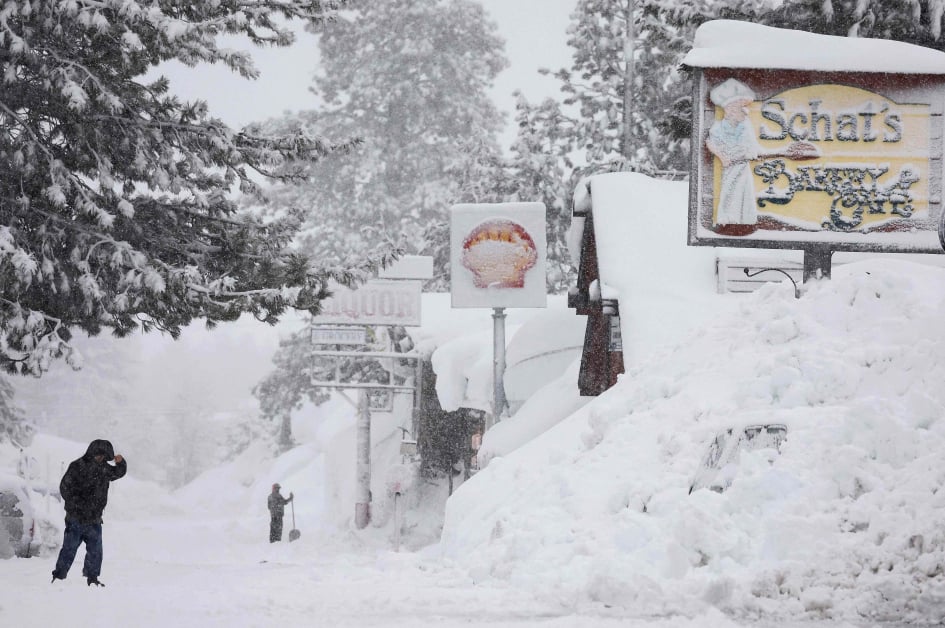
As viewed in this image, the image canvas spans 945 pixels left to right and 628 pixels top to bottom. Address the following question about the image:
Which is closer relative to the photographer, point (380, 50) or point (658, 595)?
point (658, 595)

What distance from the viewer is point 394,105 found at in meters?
45.7

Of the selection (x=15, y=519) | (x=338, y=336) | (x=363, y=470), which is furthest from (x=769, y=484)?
(x=363, y=470)

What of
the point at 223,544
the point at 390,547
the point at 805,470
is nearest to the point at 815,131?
the point at 805,470

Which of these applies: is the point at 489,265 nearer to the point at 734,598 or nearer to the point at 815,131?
the point at 815,131

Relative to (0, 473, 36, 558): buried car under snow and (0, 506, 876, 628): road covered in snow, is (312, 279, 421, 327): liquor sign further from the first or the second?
(0, 506, 876, 628): road covered in snow

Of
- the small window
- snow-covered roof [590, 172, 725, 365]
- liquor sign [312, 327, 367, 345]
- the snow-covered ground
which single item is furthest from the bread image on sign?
the snow-covered ground

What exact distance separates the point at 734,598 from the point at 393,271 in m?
22.4

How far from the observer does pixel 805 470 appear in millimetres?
7547

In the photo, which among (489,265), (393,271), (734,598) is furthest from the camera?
(393,271)

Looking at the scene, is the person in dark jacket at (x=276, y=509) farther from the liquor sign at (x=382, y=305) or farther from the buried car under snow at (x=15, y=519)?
the buried car under snow at (x=15, y=519)

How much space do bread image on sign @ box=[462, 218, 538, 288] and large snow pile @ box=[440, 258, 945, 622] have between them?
11.5 m

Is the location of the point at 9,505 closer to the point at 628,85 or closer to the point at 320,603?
the point at 320,603

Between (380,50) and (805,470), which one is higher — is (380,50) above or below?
above

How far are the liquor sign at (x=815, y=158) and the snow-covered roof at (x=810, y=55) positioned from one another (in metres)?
0.06
